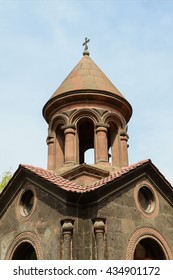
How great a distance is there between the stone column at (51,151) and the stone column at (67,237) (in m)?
3.81

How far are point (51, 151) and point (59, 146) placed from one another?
0.31 meters

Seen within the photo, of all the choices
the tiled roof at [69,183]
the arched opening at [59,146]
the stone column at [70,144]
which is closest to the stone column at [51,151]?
the arched opening at [59,146]

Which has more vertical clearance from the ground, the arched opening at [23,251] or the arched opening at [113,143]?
the arched opening at [113,143]

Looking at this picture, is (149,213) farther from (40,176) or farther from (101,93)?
(101,93)

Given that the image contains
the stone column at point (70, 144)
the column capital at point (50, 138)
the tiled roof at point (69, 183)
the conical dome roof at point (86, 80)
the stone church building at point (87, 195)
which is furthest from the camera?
the column capital at point (50, 138)

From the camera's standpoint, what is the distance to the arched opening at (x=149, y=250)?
37.7 feet

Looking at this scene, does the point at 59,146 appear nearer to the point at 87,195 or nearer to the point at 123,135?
the point at 123,135

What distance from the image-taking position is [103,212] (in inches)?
412

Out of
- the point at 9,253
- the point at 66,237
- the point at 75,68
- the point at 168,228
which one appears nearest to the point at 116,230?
the point at 66,237

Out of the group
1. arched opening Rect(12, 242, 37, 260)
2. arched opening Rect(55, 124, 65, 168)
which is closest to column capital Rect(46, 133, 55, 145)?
arched opening Rect(55, 124, 65, 168)

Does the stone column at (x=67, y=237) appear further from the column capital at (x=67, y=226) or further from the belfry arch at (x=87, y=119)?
the belfry arch at (x=87, y=119)

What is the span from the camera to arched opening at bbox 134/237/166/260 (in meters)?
→ 11.5

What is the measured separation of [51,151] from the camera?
14.0 meters

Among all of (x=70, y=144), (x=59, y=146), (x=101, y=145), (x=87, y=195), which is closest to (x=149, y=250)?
(x=87, y=195)
